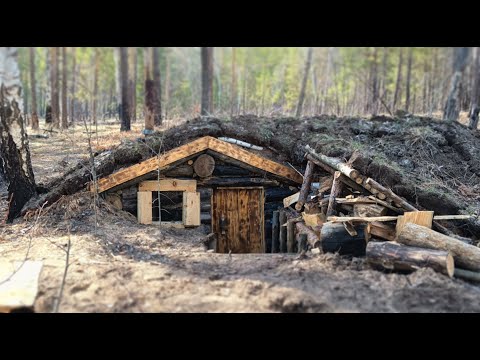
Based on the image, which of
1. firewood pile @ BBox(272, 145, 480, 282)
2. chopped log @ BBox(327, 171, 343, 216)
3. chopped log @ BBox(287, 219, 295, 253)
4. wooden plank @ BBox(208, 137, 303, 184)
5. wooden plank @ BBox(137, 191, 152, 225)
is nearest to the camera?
firewood pile @ BBox(272, 145, 480, 282)

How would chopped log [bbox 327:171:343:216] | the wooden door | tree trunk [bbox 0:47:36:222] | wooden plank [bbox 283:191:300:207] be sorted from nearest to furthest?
chopped log [bbox 327:171:343:216], tree trunk [bbox 0:47:36:222], wooden plank [bbox 283:191:300:207], the wooden door

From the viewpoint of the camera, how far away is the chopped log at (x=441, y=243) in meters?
5.87

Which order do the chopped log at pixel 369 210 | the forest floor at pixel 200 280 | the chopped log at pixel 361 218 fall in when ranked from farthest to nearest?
the chopped log at pixel 369 210 → the chopped log at pixel 361 218 → the forest floor at pixel 200 280

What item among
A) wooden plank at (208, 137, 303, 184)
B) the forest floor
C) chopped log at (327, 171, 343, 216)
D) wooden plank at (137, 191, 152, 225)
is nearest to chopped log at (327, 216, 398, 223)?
A: the forest floor

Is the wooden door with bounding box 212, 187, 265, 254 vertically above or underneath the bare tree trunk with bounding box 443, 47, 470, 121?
underneath

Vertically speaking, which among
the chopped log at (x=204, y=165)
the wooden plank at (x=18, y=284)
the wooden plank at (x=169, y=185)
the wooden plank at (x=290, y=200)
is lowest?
the wooden plank at (x=18, y=284)

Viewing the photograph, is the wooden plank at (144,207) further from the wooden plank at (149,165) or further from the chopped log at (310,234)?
the chopped log at (310,234)

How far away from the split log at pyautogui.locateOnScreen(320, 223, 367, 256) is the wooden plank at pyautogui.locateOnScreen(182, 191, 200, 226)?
4.26 metres

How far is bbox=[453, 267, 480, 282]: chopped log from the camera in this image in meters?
5.68

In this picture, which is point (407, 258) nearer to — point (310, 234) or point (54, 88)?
point (310, 234)

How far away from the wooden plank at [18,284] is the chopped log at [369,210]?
16.9ft

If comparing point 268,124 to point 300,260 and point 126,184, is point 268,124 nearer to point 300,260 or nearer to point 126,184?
point 126,184

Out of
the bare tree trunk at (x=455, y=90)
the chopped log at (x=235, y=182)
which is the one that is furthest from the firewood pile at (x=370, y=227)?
the bare tree trunk at (x=455, y=90)

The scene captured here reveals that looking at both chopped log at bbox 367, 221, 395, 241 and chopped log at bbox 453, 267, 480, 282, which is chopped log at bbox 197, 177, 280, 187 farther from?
chopped log at bbox 453, 267, 480, 282
